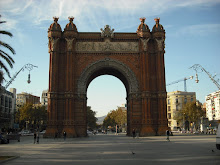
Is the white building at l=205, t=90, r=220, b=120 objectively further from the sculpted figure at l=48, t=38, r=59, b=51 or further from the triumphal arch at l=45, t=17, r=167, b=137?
the sculpted figure at l=48, t=38, r=59, b=51

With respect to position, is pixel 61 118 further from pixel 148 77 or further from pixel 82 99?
pixel 148 77

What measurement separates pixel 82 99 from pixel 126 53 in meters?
10.6

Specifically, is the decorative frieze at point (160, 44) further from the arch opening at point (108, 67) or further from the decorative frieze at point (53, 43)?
the decorative frieze at point (53, 43)

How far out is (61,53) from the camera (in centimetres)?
4303

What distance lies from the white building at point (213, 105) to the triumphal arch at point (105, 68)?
202 ft

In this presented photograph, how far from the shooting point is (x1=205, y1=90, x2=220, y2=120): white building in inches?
3819

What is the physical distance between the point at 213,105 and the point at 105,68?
74.6 meters

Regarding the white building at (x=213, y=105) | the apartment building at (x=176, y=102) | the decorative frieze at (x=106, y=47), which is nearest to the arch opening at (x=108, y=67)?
the decorative frieze at (x=106, y=47)

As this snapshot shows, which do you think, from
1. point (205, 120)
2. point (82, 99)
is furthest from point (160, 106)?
point (205, 120)

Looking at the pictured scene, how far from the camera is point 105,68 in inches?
1741

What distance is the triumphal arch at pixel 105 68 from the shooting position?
133ft

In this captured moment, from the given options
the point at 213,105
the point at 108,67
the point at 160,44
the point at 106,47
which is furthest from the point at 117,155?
the point at 213,105

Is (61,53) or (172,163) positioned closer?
(172,163)

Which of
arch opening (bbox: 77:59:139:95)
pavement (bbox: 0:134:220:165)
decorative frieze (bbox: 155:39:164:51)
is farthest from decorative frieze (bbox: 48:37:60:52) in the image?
pavement (bbox: 0:134:220:165)
